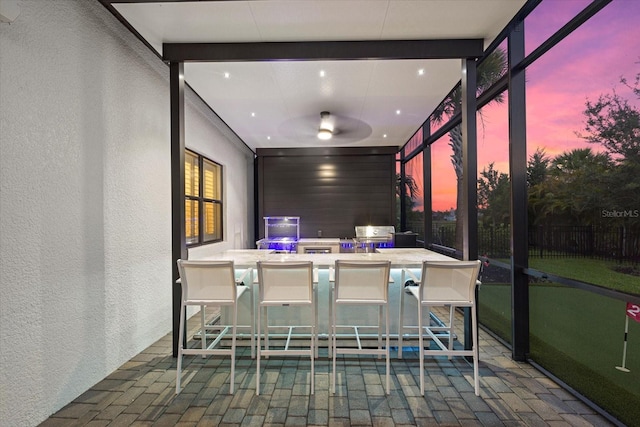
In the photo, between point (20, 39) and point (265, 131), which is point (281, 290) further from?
point (265, 131)

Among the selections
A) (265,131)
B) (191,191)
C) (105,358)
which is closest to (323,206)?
(265,131)

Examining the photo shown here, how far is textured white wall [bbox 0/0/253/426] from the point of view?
1675 mm

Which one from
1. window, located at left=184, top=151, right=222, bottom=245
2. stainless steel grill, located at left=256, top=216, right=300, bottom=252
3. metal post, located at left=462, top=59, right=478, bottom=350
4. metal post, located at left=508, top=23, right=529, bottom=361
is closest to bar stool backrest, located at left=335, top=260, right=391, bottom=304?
metal post, located at left=462, top=59, right=478, bottom=350

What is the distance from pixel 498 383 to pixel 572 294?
12.6 ft

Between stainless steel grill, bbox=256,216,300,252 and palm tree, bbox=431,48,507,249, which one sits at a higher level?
palm tree, bbox=431,48,507,249

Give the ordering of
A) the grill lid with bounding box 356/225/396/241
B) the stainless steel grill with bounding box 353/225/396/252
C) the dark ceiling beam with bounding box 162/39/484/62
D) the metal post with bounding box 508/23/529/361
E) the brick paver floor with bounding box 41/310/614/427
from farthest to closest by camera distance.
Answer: the grill lid with bounding box 356/225/396/241
the stainless steel grill with bounding box 353/225/396/252
the dark ceiling beam with bounding box 162/39/484/62
the metal post with bounding box 508/23/529/361
the brick paver floor with bounding box 41/310/614/427

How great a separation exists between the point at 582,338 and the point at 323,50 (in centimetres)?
438

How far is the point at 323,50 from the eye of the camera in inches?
105

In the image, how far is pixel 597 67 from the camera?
2.34 meters

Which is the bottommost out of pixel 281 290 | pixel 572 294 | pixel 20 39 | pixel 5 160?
pixel 572 294

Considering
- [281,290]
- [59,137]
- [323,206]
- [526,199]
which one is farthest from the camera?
[323,206]

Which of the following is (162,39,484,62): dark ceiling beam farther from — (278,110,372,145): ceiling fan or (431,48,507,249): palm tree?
(278,110,372,145): ceiling fan

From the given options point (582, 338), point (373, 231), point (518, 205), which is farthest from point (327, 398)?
point (373, 231)

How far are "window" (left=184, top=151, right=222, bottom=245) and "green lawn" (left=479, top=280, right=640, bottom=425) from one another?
3.89m
